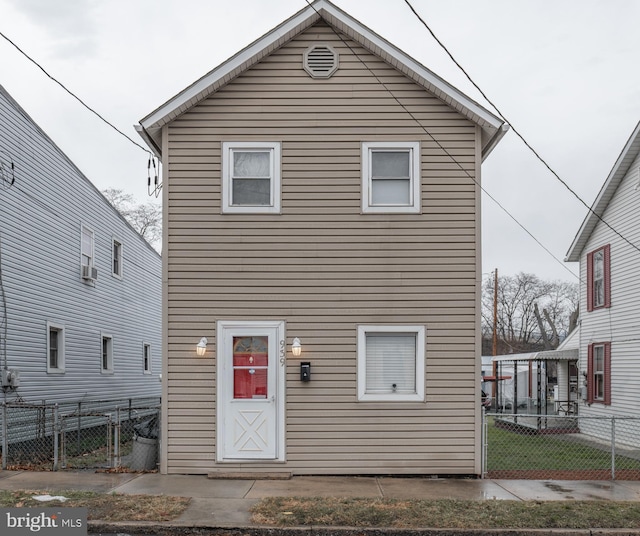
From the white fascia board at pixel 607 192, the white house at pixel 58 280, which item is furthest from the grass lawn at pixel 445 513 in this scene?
the white fascia board at pixel 607 192

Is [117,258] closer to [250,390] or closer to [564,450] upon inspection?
[250,390]

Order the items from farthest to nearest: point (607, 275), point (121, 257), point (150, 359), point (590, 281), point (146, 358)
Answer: point (150, 359) < point (146, 358) < point (121, 257) < point (590, 281) < point (607, 275)

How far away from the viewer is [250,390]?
1119cm

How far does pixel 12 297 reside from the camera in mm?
14984

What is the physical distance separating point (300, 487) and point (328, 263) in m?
3.53

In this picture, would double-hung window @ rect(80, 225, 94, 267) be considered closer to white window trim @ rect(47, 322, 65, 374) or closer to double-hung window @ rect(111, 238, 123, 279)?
double-hung window @ rect(111, 238, 123, 279)

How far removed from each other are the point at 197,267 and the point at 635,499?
24.1 feet

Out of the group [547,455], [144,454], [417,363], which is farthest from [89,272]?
[547,455]

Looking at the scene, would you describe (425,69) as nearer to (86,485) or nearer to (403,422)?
(403,422)

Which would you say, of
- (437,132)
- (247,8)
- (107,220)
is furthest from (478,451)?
(107,220)

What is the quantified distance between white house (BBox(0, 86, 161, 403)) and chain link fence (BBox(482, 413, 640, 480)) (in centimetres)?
1024

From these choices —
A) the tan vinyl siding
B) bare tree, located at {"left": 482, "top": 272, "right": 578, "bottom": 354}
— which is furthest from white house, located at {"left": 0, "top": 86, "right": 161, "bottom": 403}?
bare tree, located at {"left": 482, "top": 272, "right": 578, "bottom": 354}

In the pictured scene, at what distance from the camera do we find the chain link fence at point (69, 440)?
1156 centimetres

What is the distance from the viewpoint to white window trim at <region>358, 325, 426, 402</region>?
36.4 feet
